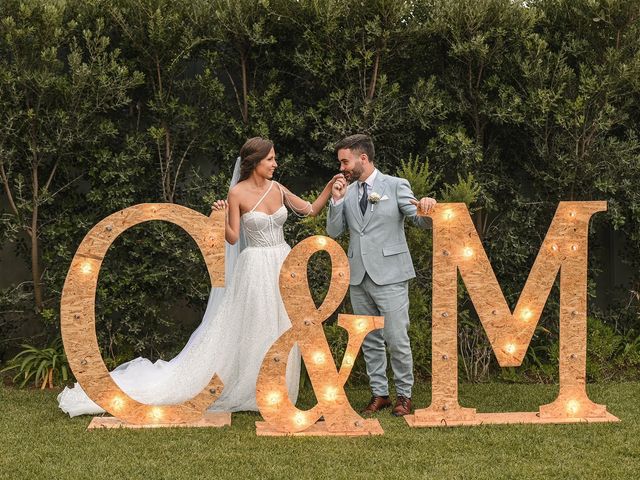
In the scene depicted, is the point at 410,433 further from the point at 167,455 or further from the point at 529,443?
the point at 167,455

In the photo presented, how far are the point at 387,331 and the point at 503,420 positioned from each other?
1094mm

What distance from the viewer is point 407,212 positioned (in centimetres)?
636

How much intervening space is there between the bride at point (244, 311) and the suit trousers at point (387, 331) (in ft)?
2.05

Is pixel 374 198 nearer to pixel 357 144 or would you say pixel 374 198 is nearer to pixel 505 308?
pixel 357 144

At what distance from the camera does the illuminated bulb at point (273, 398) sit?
19.4 feet


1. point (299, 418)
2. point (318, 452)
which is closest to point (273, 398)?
point (299, 418)

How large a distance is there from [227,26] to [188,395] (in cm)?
352

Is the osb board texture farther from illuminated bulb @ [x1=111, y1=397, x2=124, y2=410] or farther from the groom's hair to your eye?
illuminated bulb @ [x1=111, y1=397, x2=124, y2=410]

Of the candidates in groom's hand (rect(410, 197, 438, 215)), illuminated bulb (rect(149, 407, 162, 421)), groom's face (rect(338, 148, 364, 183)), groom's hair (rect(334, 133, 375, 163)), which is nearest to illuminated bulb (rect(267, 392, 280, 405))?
illuminated bulb (rect(149, 407, 162, 421))

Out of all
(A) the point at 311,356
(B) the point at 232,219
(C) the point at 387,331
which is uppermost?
(B) the point at 232,219

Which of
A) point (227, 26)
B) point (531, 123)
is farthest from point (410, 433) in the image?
point (227, 26)

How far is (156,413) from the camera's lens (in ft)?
20.0

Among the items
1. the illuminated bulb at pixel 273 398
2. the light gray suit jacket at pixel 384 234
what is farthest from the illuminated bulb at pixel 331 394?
the light gray suit jacket at pixel 384 234

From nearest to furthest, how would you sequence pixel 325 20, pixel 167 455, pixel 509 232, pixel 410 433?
pixel 167 455 < pixel 410 433 < pixel 325 20 < pixel 509 232
